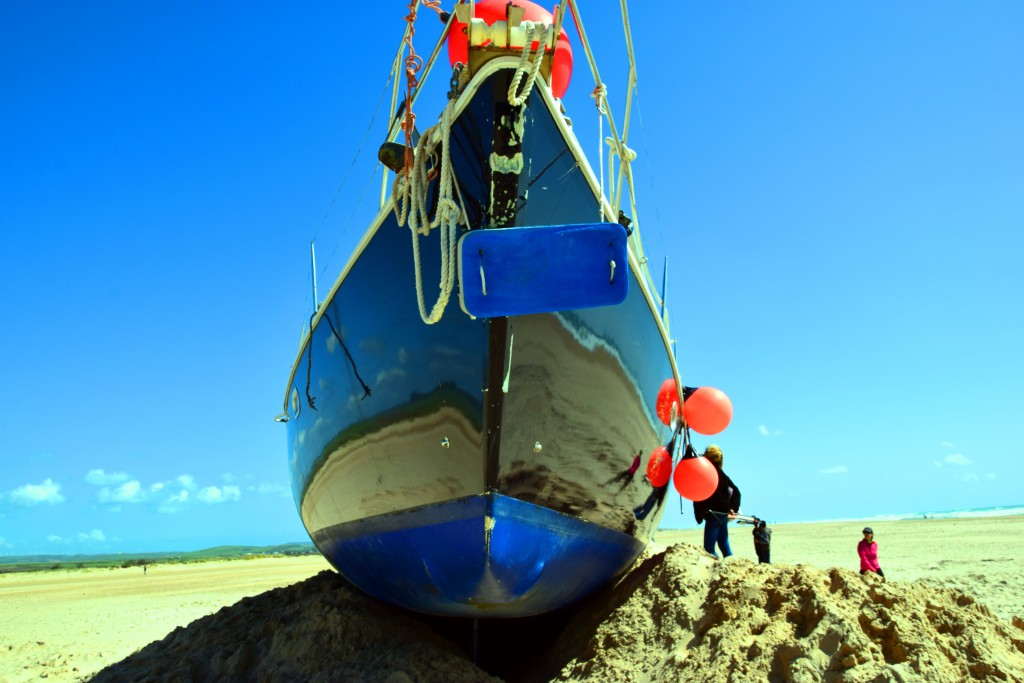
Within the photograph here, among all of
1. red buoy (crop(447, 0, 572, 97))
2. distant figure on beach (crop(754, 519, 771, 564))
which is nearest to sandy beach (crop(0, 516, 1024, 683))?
distant figure on beach (crop(754, 519, 771, 564))

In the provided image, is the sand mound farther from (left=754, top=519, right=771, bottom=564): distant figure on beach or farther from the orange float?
(left=754, top=519, right=771, bottom=564): distant figure on beach

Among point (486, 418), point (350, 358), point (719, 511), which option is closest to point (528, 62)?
point (486, 418)

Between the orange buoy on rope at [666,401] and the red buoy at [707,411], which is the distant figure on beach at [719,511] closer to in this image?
the red buoy at [707,411]

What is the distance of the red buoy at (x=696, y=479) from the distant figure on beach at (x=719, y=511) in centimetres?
95

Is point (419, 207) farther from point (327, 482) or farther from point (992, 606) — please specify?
point (992, 606)

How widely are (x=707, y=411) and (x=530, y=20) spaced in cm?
269

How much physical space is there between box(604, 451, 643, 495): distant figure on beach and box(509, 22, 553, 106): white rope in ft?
7.00

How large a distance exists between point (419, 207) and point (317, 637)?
2612 millimetres

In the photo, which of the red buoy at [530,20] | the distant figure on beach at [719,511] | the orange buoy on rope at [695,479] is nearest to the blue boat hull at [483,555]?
the orange buoy on rope at [695,479]

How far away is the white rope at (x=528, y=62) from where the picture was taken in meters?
2.74

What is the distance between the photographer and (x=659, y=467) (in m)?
4.46

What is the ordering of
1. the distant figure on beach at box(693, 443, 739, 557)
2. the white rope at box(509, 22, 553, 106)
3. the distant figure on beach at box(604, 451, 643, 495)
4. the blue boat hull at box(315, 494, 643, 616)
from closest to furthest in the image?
the white rope at box(509, 22, 553, 106), the blue boat hull at box(315, 494, 643, 616), the distant figure on beach at box(604, 451, 643, 495), the distant figure on beach at box(693, 443, 739, 557)

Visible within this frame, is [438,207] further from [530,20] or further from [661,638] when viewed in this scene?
[661,638]

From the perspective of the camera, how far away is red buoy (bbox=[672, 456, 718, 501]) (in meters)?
4.46
